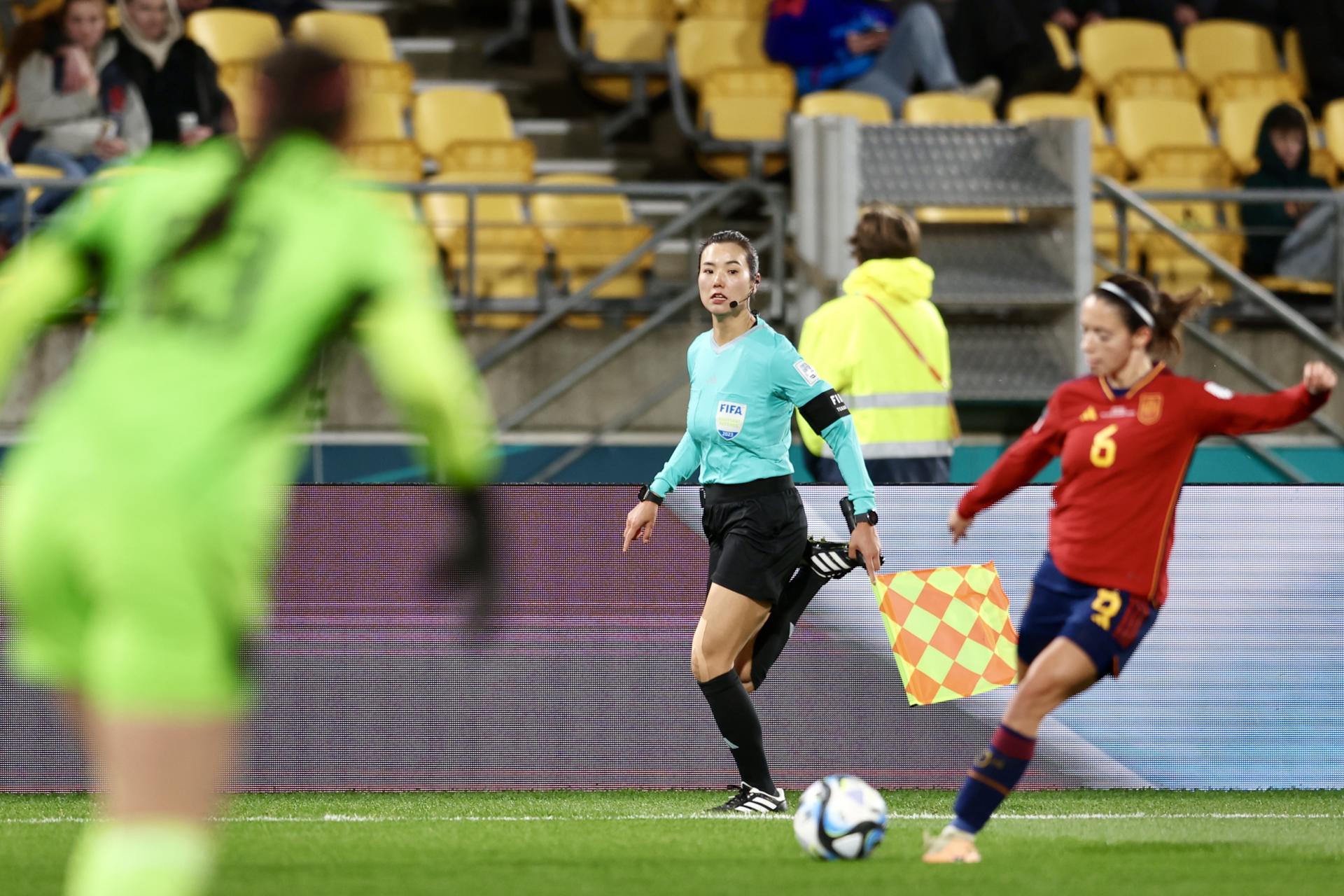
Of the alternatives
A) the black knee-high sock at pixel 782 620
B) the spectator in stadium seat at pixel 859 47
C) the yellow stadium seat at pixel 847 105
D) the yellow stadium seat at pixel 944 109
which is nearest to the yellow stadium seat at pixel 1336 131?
the yellow stadium seat at pixel 944 109

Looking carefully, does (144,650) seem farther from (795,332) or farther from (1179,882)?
(795,332)

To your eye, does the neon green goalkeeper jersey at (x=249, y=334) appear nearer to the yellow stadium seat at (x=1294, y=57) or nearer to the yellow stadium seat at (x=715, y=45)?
the yellow stadium seat at (x=715, y=45)

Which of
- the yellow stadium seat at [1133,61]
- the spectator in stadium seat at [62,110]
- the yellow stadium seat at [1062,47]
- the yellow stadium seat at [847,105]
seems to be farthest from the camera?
the yellow stadium seat at [1133,61]

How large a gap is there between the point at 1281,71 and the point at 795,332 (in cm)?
623

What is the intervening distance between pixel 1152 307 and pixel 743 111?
7946mm

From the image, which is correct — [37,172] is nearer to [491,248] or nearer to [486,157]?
[491,248]

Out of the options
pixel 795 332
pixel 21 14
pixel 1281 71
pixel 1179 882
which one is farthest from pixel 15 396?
pixel 1281 71

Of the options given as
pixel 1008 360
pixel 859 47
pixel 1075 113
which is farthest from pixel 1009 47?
pixel 1008 360

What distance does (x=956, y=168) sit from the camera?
40.0ft

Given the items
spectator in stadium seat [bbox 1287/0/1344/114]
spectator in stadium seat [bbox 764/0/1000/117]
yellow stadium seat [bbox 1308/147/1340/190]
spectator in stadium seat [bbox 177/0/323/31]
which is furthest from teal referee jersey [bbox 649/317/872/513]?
spectator in stadium seat [bbox 1287/0/1344/114]

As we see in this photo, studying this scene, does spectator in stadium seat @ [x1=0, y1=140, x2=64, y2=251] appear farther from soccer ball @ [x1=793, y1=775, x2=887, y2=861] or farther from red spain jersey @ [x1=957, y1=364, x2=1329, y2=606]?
red spain jersey @ [x1=957, y1=364, x2=1329, y2=606]

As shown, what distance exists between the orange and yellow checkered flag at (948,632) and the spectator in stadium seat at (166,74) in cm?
664

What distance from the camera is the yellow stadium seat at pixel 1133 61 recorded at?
15.4m

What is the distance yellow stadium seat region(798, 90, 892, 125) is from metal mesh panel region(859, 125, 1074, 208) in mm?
1637
